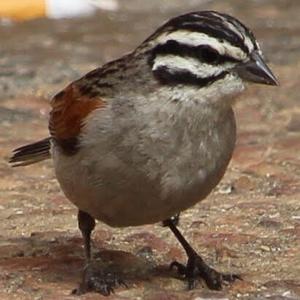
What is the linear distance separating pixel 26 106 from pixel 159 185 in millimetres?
2812

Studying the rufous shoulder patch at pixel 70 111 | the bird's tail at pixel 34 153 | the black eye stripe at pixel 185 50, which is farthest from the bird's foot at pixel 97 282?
the black eye stripe at pixel 185 50

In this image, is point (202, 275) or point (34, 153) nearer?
point (202, 275)

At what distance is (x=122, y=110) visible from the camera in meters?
4.46

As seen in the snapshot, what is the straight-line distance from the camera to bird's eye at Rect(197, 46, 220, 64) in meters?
4.33

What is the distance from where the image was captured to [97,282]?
4.67 m

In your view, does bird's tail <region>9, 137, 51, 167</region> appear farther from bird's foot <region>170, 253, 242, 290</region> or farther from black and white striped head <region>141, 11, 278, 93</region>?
black and white striped head <region>141, 11, 278, 93</region>

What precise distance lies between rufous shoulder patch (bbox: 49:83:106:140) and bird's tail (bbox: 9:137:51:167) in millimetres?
343

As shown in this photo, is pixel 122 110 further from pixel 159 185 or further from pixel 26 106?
pixel 26 106

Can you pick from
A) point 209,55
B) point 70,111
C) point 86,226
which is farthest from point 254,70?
point 86,226

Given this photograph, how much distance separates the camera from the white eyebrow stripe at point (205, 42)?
4309 mm

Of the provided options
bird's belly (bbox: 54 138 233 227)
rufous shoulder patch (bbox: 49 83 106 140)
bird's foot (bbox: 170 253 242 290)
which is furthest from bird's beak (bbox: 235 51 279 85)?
bird's foot (bbox: 170 253 242 290)

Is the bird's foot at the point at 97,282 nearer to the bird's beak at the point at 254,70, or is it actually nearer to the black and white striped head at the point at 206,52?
the black and white striped head at the point at 206,52

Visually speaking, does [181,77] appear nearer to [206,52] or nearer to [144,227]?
[206,52]

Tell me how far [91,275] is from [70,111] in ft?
1.97
